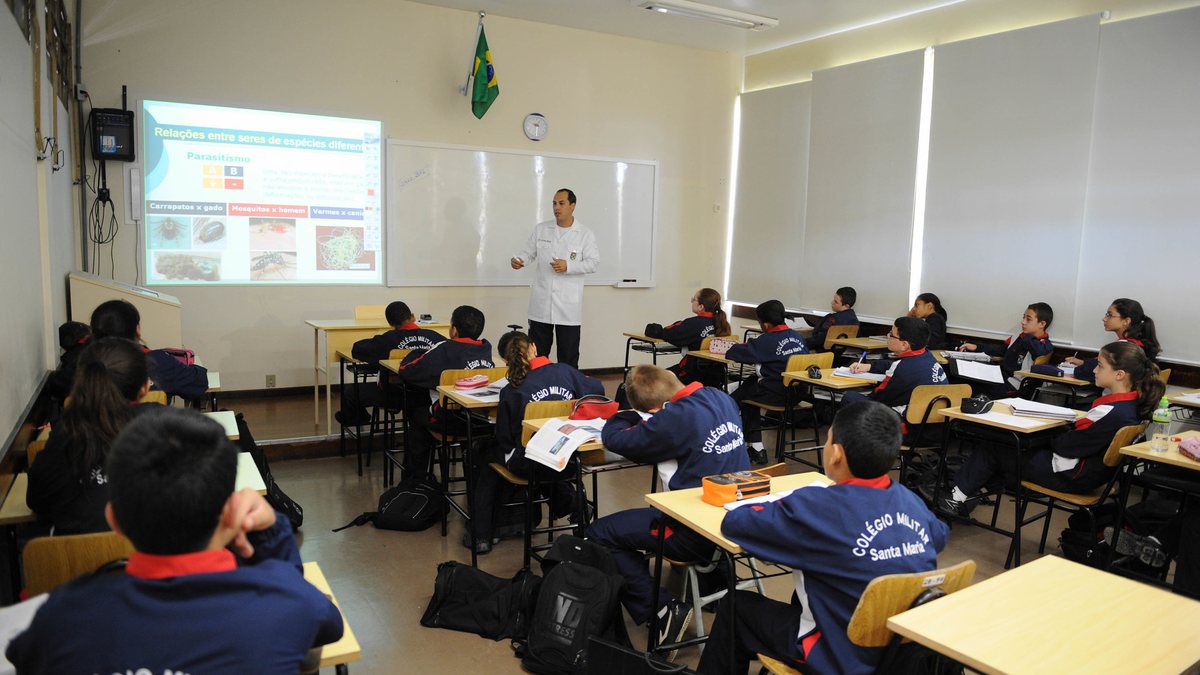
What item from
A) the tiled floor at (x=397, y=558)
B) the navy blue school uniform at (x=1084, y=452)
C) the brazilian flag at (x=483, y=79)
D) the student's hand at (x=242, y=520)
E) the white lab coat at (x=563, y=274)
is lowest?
the tiled floor at (x=397, y=558)

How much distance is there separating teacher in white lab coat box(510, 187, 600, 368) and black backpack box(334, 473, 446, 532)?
2.60m

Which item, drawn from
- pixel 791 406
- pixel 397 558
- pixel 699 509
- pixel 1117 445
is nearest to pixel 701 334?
pixel 791 406

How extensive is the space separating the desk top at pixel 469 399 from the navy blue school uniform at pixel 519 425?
0.32ft

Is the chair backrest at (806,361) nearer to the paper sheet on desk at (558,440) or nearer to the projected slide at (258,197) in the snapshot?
the paper sheet on desk at (558,440)

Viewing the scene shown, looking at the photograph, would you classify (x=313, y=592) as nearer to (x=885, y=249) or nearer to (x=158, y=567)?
(x=158, y=567)

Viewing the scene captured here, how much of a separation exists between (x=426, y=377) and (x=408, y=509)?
716mm

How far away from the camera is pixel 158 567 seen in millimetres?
1144

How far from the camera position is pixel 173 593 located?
43.6 inches

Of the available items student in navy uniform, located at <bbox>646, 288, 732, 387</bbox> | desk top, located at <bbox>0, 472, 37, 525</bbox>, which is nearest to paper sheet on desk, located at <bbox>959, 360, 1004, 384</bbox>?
student in navy uniform, located at <bbox>646, 288, 732, 387</bbox>

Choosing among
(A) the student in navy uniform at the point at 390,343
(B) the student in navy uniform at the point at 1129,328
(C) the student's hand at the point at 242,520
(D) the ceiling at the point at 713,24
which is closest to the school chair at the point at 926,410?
(B) the student in navy uniform at the point at 1129,328

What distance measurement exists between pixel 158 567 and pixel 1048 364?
19.8 ft

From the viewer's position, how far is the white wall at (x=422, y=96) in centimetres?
620

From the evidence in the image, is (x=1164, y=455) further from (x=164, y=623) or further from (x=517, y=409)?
(x=164, y=623)

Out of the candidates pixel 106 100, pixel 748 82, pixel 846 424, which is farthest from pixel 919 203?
pixel 106 100
